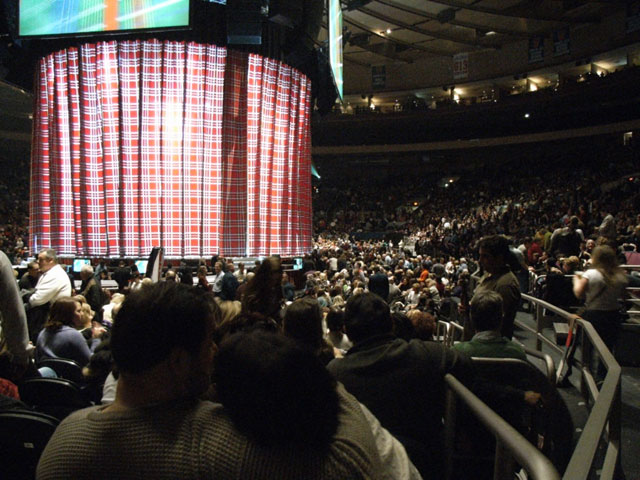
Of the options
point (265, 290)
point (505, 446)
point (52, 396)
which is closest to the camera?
point (505, 446)

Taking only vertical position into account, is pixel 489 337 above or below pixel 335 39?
below

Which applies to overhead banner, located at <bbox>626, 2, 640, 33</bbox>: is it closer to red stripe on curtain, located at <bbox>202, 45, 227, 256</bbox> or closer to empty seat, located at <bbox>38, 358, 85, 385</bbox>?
red stripe on curtain, located at <bbox>202, 45, 227, 256</bbox>

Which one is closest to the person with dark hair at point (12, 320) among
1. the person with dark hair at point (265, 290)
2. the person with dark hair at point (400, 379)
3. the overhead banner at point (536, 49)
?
the person with dark hair at point (265, 290)

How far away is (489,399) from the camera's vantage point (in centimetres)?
251

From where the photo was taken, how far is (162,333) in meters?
1.12

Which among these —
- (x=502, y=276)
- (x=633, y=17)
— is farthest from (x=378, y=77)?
(x=502, y=276)

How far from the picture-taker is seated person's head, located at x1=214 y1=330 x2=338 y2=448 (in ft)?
3.19

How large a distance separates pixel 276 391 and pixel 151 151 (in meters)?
11.7

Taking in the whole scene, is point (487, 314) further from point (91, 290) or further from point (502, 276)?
point (91, 290)

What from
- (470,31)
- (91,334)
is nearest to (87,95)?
(91,334)

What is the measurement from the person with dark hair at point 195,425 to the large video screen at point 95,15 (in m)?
9.99

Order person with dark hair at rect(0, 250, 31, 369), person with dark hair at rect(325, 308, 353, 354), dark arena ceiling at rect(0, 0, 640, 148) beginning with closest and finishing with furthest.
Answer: person with dark hair at rect(0, 250, 31, 369), person with dark hair at rect(325, 308, 353, 354), dark arena ceiling at rect(0, 0, 640, 148)

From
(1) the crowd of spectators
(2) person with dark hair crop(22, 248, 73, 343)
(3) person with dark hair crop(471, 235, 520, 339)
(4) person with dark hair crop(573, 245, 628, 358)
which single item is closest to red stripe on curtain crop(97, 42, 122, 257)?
(1) the crowd of spectators

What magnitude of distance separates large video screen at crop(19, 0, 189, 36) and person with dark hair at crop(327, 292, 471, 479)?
938 centimetres
